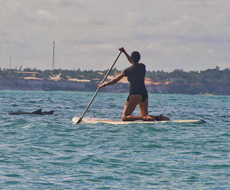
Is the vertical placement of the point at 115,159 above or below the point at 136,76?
below

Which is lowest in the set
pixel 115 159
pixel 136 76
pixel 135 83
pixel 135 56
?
pixel 115 159

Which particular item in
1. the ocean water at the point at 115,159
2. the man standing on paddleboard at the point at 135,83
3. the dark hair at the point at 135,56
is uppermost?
the dark hair at the point at 135,56

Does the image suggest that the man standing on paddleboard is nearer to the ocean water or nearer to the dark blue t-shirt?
the dark blue t-shirt

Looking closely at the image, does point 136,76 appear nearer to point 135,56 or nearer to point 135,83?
point 135,83

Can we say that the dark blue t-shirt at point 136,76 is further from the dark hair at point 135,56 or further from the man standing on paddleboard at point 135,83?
the dark hair at point 135,56

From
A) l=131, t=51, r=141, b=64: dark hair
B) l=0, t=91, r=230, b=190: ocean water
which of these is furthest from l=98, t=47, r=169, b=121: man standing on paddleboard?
l=0, t=91, r=230, b=190: ocean water

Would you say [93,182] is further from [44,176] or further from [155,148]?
[155,148]

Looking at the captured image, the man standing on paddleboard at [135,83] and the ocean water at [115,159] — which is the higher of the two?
the man standing on paddleboard at [135,83]

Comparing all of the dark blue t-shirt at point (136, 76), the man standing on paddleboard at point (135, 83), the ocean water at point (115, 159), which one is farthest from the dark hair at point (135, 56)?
the ocean water at point (115, 159)

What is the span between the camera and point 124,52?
15.7 metres

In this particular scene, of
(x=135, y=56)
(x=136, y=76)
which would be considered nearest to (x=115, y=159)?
(x=136, y=76)

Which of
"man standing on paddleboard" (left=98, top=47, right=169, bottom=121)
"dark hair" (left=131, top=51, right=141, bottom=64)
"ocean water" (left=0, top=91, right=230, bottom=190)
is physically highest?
"dark hair" (left=131, top=51, right=141, bottom=64)

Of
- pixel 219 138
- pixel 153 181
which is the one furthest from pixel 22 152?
pixel 219 138

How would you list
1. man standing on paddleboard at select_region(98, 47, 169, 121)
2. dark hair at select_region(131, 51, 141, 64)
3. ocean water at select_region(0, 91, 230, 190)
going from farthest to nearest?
man standing on paddleboard at select_region(98, 47, 169, 121) < dark hair at select_region(131, 51, 141, 64) < ocean water at select_region(0, 91, 230, 190)
